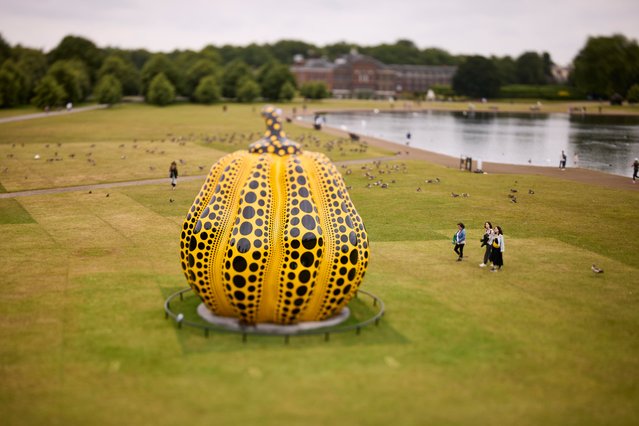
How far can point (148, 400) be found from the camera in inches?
655

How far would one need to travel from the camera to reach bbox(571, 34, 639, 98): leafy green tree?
178 metres

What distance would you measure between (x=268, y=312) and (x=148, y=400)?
5246 millimetres

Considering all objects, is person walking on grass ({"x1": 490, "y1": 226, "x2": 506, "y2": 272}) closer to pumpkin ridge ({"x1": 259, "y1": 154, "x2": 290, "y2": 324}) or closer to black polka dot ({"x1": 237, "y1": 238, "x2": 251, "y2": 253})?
pumpkin ridge ({"x1": 259, "y1": 154, "x2": 290, "y2": 324})

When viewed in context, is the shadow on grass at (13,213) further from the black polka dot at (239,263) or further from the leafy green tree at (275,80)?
the leafy green tree at (275,80)

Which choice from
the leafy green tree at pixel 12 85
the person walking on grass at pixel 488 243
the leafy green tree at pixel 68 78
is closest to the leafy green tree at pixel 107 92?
the leafy green tree at pixel 68 78

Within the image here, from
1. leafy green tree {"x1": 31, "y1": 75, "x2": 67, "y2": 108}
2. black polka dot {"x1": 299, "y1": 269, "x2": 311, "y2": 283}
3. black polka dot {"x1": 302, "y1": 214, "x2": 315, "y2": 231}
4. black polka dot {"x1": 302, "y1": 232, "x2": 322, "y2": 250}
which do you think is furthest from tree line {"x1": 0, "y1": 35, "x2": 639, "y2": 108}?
black polka dot {"x1": 299, "y1": 269, "x2": 311, "y2": 283}

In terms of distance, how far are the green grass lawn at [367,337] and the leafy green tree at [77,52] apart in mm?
147617

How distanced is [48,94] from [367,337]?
424 feet

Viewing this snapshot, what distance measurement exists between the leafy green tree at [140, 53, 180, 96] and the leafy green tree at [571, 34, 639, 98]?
107 metres

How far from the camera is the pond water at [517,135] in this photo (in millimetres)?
77169

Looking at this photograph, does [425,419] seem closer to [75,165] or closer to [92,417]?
[92,417]

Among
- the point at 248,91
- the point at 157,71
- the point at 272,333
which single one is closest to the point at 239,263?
the point at 272,333

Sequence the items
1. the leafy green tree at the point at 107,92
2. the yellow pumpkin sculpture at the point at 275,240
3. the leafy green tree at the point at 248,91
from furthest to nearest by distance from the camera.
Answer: the leafy green tree at the point at 248,91 → the leafy green tree at the point at 107,92 → the yellow pumpkin sculpture at the point at 275,240

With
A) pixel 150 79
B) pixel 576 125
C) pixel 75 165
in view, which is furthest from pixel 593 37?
pixel 75 165
